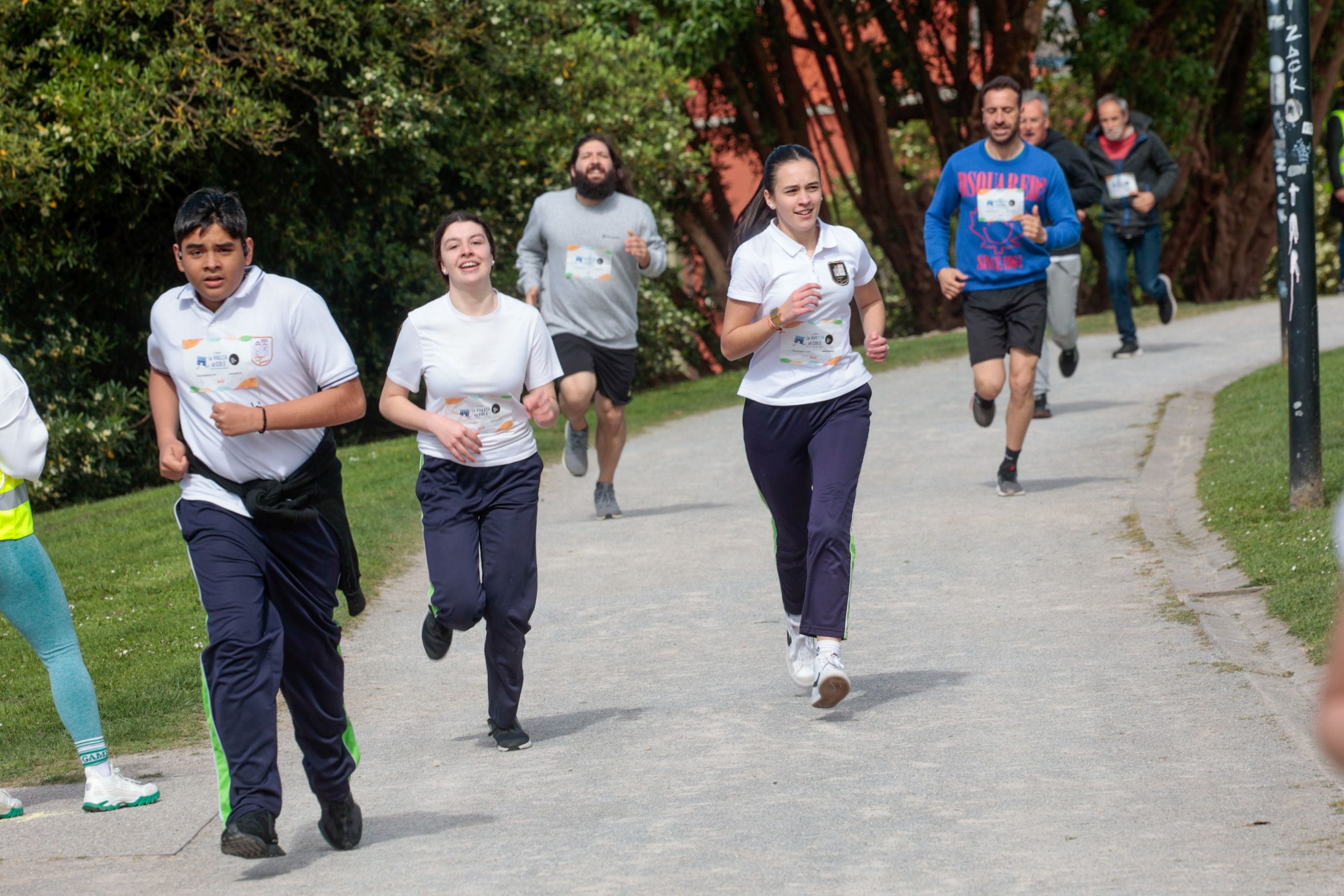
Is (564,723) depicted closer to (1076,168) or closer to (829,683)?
(829,683)

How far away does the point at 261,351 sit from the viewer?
476 cm

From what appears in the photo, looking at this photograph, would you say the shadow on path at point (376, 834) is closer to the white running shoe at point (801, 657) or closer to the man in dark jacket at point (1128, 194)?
the white running shoe at point (801, 657)

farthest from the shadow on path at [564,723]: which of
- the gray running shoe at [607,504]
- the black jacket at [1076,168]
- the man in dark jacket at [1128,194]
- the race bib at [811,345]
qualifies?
the man in dark jacket at [1128,194]

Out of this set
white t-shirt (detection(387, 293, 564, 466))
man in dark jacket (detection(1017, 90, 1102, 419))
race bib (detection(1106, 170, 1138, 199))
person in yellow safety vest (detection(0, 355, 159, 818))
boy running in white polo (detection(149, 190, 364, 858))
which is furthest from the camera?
race bib (detection(1106, 170, 1138, 199))

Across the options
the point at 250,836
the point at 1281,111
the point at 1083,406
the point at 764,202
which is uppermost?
the point at 1281,111

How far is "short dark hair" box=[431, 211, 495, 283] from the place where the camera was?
19.3ft

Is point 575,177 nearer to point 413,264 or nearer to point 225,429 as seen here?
point 225,429

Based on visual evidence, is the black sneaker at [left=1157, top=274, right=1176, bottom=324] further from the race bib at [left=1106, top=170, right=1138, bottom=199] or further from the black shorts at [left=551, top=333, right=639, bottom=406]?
the black shorts at [left=551, top=333, right=639, bottom=406]

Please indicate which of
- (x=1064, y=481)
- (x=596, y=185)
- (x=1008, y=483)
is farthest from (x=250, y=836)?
(x=1064, y=481)

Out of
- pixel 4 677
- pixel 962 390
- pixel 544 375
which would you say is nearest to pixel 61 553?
pixel 4 677

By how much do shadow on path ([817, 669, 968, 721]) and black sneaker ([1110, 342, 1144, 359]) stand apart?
9652 mm

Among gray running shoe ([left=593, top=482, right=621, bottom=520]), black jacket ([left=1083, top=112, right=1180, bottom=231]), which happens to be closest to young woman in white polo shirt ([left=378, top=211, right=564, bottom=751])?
gray running shoe ([left=593, top=482, right=621, bottom=520])

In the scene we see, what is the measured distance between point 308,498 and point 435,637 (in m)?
1.18

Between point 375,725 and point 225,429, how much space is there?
1.94 meters
